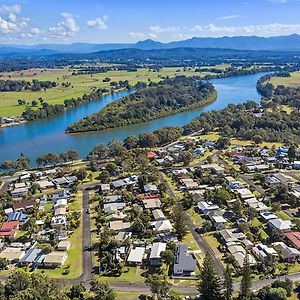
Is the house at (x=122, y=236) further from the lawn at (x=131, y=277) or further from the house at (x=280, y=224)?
the house at (x=280, y=224)

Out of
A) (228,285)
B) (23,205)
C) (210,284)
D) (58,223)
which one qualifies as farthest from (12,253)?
(228,285)

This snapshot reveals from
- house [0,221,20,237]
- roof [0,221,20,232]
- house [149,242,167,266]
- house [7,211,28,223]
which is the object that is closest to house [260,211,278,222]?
house [149,242,167,266]

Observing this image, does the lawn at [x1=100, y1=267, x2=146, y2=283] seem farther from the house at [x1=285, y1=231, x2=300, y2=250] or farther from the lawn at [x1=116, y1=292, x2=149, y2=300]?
the house at [x1=285, y1=231, x2=300, y2=250]

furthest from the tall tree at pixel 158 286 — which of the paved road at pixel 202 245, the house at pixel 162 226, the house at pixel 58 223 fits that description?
the house at pixel 58 223

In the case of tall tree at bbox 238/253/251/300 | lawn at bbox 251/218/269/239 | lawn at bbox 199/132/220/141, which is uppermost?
tall tree at bbox 238/253/251/300

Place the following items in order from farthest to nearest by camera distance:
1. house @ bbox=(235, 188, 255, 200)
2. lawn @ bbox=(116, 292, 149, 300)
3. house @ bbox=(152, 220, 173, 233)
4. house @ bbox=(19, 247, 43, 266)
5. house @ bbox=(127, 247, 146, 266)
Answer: house @ bbox=(235, 188, 255, 200) < house @ bbox=(152, 220, 173, 233) < house @ bbox=(19, 247, 43, 266) < house @ bbox=(127, 247, 146, 266) < lawn @ bbox=(116, 292, 149, 300)

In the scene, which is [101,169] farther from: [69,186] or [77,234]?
[77,234]

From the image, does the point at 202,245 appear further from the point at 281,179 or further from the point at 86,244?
the point at 281,179
